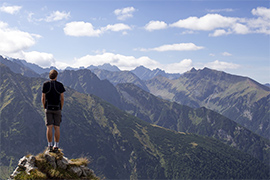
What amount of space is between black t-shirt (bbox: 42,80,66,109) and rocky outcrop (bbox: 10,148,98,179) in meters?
4.81

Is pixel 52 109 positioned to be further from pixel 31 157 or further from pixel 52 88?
pixel 31 157

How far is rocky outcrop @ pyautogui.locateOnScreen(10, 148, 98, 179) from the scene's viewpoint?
61.7 ft

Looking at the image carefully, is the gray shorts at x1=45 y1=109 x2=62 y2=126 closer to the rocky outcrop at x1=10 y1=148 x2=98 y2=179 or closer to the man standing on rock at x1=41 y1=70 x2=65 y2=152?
the man standing on rock at x1=41 y1=70 x2=65 y2=152

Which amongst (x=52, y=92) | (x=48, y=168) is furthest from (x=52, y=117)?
(x=48, y=168)

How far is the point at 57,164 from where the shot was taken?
20.3 m

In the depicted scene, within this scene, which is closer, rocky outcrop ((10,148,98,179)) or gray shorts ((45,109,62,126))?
rocky outcrop ((10,148,98,179))

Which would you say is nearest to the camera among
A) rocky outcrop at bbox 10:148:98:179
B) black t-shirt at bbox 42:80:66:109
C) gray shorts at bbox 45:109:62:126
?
rocky outcrop at bbox 10:148:98:179

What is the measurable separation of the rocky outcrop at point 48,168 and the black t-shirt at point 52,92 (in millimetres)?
4812

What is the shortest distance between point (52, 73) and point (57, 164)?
858 centimetres

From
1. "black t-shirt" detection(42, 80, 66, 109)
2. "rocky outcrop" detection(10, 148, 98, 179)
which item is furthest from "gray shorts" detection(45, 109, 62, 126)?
"rocky outcrop" detection(10, 148, 98, 179)

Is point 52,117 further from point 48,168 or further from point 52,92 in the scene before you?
point 48,168

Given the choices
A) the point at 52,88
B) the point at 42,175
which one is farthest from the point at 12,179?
the point at 52,88

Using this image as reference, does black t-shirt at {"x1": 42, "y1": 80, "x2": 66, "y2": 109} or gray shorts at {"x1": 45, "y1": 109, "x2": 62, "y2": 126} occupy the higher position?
black t-shirt at {"x1": 42, "y1": 80, "x2": 66, "y2": 109}

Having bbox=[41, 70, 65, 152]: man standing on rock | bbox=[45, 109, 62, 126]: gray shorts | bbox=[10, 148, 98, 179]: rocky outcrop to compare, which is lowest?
bbox=[10, 148, 98, 179]: rocky outcrop
